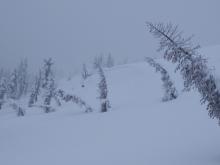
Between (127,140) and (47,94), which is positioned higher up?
(47,94)

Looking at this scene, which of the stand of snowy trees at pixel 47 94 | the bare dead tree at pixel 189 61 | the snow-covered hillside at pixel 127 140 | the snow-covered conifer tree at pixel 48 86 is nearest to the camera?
the bare dead tree at pixel 189 61

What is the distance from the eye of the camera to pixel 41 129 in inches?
824

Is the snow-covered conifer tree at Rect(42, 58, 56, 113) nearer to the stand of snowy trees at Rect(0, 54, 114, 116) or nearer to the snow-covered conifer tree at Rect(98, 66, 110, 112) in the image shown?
the stand of snowy trees at Rect(0, 54, 114, 116)

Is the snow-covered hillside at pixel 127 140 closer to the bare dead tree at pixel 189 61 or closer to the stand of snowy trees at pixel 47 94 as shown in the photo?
the bare dead tree at pixel 189 61

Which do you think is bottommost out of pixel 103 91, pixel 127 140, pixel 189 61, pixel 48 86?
pixel 127 140

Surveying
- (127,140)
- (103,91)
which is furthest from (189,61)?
(103,91)

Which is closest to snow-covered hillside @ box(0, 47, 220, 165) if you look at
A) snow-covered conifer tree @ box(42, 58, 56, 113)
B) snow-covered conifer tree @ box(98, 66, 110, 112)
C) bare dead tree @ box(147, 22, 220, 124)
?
bare dead tree @ box(147, 22, 220, 124)

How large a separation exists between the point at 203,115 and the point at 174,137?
157 inches

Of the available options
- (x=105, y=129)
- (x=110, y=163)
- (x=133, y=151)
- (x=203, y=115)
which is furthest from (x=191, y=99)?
(x=110, y=163)

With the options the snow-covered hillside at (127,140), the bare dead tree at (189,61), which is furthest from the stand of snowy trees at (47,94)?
the bare dead tree at (189,61)

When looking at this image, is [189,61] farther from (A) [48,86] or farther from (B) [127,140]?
(A) [48,86]

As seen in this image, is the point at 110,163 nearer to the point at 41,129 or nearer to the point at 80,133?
the point at 80,133

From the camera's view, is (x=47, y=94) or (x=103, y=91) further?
(x=47, y=94)

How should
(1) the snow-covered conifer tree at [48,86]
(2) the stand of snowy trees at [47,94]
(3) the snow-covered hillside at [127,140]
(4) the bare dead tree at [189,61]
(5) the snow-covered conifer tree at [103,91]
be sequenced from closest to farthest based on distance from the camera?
(4) the bare dead tree at [189,61]
(3) the snow-covered hillside at [127,140]
(5) the snow-covered conifer tree at [103,91]
(2) the stand of snowy trees at [47,94]
(1) the snow-covered conifer tree at [48,86]
